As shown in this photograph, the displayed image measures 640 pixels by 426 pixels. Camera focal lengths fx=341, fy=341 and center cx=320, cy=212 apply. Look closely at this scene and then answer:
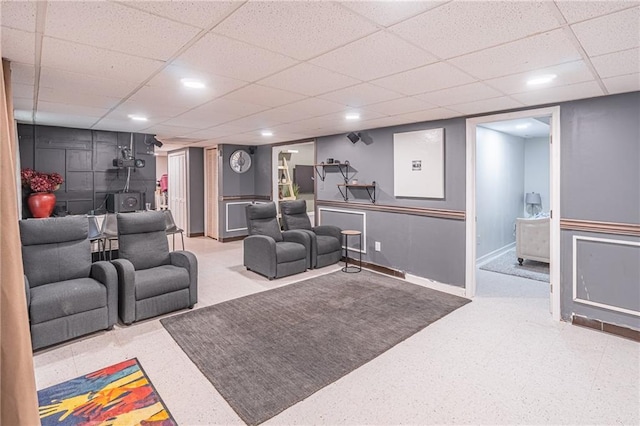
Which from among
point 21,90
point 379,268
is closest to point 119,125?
point 21,90

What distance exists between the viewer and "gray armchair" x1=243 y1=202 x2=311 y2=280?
191 inches

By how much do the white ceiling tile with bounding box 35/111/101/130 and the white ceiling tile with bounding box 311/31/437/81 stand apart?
3506 mm

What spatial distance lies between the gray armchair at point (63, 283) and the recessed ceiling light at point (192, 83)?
5.86ft

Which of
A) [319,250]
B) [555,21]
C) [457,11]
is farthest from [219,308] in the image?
[555,21]

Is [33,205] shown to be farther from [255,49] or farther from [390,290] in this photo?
[390,290]

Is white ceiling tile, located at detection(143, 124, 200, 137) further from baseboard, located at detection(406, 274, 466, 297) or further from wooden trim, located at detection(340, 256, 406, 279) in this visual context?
baseboard, located at detection(406, 274, 466, 297)

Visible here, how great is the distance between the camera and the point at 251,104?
3.63 meters

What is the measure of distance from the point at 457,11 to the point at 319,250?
4.08m

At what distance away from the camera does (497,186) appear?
6.15 metres

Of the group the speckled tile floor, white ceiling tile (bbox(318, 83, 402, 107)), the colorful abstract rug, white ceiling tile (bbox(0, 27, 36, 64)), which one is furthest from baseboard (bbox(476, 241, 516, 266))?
white ceiling tile (bbox(0, 27, 36, 64))

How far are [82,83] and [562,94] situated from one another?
14.0ft

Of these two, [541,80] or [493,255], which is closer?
[541,80]

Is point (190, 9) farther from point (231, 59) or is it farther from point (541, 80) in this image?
point (541, 80)

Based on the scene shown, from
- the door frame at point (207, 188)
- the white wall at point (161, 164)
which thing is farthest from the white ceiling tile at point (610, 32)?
the white wall at point (161, 164)
